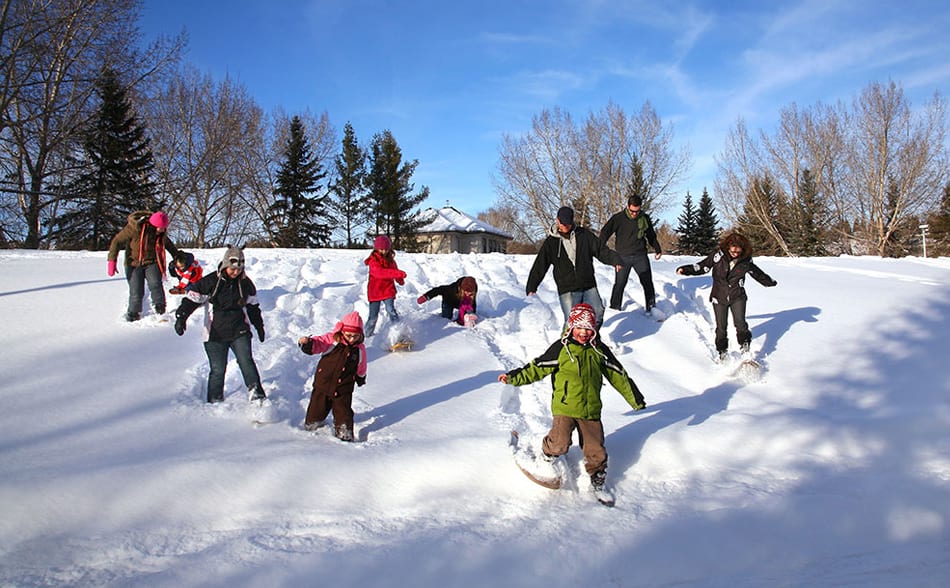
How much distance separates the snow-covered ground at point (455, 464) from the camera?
3025 millimetres

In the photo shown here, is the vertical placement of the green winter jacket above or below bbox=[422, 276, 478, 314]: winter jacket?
below

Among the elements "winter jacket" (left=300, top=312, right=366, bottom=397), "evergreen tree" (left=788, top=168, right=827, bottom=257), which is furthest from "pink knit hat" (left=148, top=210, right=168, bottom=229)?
"evergreen tree" (left=788, top=168, right=827, bottom=257)

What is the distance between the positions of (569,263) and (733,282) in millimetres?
2129

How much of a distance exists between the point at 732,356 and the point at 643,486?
3775mm

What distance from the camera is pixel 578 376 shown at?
4094 mm

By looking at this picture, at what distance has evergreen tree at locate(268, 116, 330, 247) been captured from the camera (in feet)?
124

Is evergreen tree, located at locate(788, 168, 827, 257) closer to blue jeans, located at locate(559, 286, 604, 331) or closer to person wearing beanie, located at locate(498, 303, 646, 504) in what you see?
blue jeans, located at locate(559, 286, 604, 331)

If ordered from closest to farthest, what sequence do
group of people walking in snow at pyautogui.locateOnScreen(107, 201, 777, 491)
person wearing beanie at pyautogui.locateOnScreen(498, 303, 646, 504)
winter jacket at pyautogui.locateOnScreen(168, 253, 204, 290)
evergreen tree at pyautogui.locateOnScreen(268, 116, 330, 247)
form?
person wearing beanie at pyautogui.locateOnScreen(498, 303, 646, 504) < group of people walking in snow at pyautogui.locateOnScreen(107, 201, 777, 491) < winter jacket at pyautogui.locateOnScreen(168, 253, 204, 290) < evergreen tree at pyautogui.locateOnScreen(268, 116, 330, 247)

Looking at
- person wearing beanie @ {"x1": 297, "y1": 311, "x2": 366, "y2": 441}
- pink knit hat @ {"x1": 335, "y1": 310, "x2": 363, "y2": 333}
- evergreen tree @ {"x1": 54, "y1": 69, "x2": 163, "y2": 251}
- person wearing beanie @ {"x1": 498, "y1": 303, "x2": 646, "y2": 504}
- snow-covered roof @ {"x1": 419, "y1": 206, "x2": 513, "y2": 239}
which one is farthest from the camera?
snow-covered roof @ {"x1": 419, "y1": 206, "x2": 513, "y2": 239}

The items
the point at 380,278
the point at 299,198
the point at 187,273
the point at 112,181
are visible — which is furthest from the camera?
the point at 299,198

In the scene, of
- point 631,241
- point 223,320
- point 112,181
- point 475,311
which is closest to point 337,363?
point 223,320

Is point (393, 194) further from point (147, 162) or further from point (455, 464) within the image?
point (455, 464)

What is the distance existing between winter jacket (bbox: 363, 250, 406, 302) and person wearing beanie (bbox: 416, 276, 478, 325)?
0.81 metres

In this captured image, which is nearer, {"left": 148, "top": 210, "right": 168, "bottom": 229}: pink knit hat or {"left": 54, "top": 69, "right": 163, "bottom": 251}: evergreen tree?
{"left": 148, "top": 210, "right": 168, "bottom": 229}: pink knit hat
